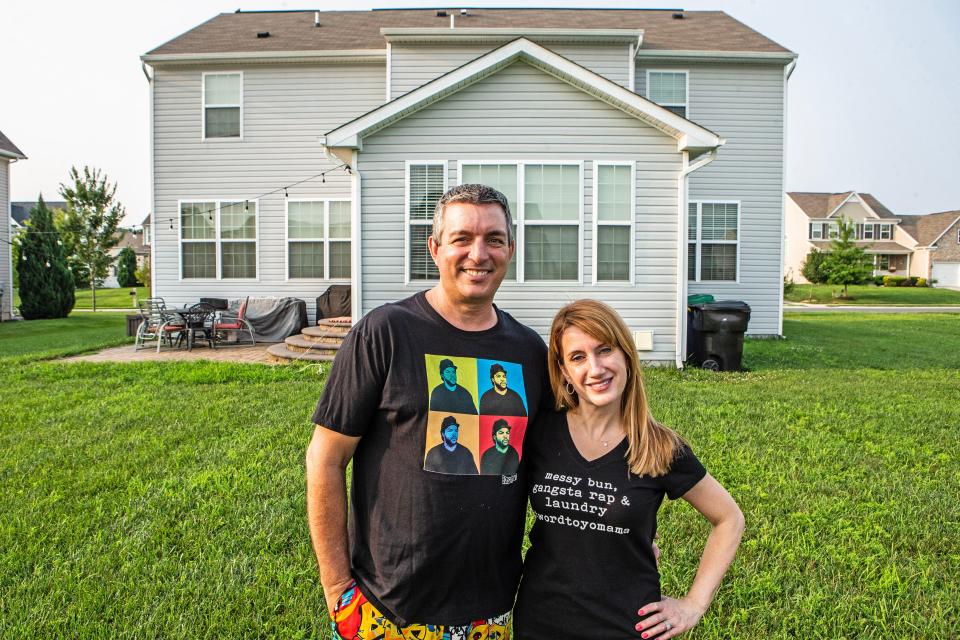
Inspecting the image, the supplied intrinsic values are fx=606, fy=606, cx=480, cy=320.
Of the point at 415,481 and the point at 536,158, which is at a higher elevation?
the point at 536,158

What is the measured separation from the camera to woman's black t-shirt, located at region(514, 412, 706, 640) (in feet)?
5.52

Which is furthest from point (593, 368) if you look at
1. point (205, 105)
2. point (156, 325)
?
point (205, 105)

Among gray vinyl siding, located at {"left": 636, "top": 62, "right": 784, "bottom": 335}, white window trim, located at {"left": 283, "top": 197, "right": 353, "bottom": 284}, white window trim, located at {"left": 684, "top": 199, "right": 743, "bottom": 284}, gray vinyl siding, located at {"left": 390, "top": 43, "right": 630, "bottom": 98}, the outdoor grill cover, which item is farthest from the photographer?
gray vinyl siding, located at {"left": 636, "top": 62, "right": 784, "bottom": 335}

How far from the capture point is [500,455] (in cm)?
170

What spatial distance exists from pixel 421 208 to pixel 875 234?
55879 millimetres

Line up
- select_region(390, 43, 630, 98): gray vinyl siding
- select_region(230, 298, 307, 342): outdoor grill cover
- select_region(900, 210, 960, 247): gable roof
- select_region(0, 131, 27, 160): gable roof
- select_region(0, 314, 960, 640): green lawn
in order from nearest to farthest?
select_region(0, 314, 960, 640): green lawn, select_region(390, 43, 630, 98): gray vinyl siding, select_region(230, 298, 307, 342): outdoor grill cover, select_region(0, 131, 27, 160): gable roof, select_region(900, 210, 960, 247): gable roof

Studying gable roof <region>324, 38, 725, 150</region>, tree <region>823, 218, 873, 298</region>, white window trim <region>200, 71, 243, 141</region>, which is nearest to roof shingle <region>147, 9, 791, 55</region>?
white window trim <region>200, 71, 243, 141</region>

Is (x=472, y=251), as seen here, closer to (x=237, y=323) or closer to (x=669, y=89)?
(x=237, y=323)

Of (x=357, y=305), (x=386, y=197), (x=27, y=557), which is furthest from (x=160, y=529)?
(x=386, y=197)

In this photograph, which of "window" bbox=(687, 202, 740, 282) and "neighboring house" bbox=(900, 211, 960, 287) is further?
"neighboring house" bbox=(900, 211, 960, 287)

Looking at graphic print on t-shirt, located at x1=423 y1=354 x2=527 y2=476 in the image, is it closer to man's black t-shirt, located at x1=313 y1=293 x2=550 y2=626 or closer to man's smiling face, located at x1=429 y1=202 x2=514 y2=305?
man's black t-shirt, located at x1=313 y1=293 x2=550 y2=626

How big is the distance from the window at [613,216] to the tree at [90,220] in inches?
1096

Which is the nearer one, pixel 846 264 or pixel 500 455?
pixel 500 455

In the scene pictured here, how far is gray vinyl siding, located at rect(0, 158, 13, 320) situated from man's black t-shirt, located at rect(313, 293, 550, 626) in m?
24.5
